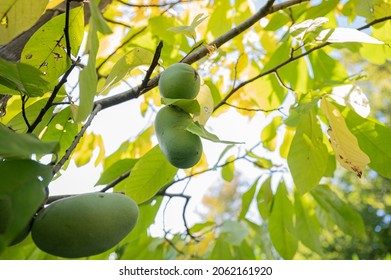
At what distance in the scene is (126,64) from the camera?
784 millimetres

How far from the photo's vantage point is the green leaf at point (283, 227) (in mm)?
1302

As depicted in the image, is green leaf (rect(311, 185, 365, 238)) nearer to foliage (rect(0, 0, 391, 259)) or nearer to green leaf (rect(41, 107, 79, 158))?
foliage (rect(0, 0, 391, 259))

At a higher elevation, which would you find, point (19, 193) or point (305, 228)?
point (19, 193)

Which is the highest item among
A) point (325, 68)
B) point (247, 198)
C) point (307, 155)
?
point (307, 155)

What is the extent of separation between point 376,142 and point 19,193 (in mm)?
842

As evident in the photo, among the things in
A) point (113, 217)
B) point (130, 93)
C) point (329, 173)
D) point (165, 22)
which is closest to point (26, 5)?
point (130, 93)

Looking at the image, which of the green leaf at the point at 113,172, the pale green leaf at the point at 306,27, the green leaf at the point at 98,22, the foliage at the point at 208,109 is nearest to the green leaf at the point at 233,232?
the foliage at the point at 208,109

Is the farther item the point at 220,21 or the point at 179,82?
the point at 220,21

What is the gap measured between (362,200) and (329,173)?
934 centimetres

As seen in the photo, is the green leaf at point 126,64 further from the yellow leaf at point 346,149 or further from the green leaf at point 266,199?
the green leaf at point 266,199

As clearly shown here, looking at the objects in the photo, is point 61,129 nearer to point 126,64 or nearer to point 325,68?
point 126,64

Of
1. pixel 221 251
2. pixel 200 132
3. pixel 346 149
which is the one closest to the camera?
pixel 200 132


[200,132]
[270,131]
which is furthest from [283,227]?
[200,132]

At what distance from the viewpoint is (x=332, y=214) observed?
52.7 inches
